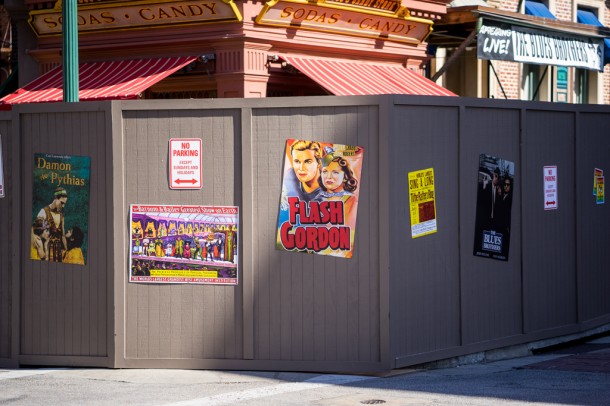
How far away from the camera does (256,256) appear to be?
9602mm

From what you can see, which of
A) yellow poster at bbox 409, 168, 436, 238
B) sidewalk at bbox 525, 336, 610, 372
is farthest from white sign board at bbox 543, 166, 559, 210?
yellow poster at bbox 409, 168, 436, 238

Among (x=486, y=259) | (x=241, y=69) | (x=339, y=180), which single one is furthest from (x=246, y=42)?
(x=339, y=180)

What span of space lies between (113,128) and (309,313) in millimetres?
2248

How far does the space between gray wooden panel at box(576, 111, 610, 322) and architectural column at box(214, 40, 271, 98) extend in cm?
475

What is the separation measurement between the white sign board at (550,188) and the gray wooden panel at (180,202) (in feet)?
11.0

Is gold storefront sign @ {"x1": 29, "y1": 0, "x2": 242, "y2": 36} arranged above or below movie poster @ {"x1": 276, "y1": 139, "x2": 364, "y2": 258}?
above

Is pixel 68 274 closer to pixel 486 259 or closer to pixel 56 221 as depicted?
pixel 56 221

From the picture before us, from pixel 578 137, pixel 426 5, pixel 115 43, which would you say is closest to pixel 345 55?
pixel 426 5

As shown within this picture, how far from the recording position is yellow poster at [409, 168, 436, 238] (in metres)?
9.62

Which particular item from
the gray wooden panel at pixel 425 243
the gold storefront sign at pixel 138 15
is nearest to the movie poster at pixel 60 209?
the gray wooden panel at pixel 425 243

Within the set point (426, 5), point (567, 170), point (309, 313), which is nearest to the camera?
point (309, 313)

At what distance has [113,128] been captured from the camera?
31.7 ft

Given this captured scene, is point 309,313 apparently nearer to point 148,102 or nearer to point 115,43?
point 148,102

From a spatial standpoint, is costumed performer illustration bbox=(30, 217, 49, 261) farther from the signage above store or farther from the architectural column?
the signage above store
